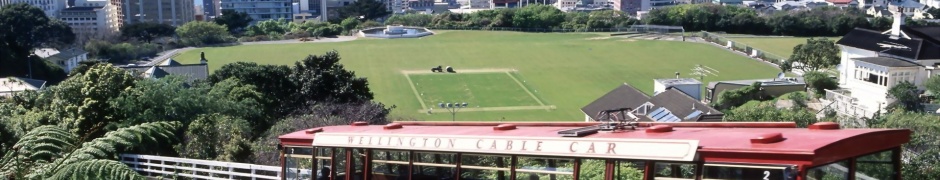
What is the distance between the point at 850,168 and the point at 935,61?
36825 mm

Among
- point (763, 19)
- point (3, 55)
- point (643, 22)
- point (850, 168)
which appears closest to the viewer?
point (850, 168)

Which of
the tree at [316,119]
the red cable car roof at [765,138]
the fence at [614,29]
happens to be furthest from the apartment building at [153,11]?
the red cable car roof at [765,138]

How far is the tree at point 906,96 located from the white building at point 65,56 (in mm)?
51708

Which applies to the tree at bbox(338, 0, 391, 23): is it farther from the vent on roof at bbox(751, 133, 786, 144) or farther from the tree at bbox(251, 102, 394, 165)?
the vent on roof at bbox(751, 133, 786, 144)

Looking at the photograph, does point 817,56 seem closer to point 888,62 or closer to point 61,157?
point 888,62

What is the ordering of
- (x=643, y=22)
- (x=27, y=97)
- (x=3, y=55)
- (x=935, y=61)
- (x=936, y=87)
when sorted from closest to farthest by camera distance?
(x=27, y=97)
(x=936, y=87)
(x=935, y=61)
(x=3, y=55)
(x=643, y=22)

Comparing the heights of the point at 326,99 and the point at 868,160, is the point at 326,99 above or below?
below

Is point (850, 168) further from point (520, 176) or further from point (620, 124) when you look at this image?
point (520, 176)

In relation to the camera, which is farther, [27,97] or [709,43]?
[709,43]

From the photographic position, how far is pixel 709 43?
79688 mm

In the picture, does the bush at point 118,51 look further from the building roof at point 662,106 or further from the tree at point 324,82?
the building roof at point 662,106

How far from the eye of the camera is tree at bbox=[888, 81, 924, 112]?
111 feet

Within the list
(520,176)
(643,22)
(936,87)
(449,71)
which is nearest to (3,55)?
(449,71)

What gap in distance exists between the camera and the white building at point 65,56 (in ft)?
216
